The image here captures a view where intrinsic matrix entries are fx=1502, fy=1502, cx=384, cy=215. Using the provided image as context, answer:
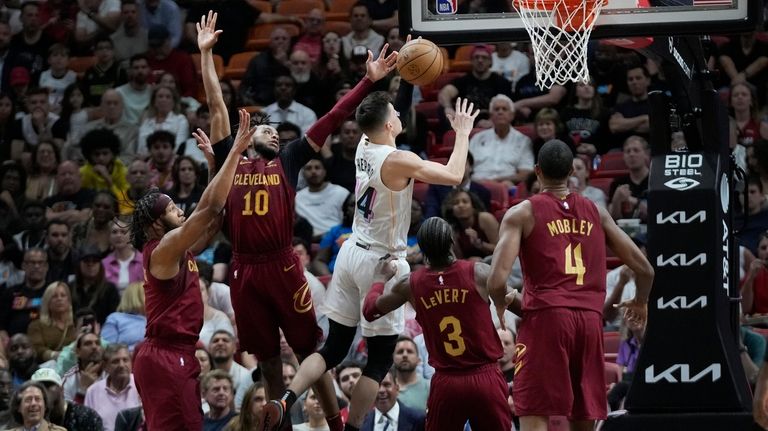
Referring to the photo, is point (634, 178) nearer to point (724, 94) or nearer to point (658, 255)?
point (724, 94)

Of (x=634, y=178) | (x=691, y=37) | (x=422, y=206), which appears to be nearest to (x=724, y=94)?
(x=634, y=178)

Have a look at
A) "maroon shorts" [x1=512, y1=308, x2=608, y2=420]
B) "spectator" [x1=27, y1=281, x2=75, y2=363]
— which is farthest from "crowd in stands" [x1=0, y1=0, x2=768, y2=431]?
"maroon shorts" [x1=512, y1=308, x2=608, y2=420]

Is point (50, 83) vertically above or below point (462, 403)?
above

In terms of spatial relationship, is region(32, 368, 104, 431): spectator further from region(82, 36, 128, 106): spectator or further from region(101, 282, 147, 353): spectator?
region(82, 36, 128, 106): spectator

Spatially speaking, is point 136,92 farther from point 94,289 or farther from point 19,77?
point 94,289

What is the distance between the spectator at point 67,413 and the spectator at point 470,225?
375 cm

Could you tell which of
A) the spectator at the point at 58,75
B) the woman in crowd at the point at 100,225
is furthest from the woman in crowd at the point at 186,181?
the spectator at the point at 58,75

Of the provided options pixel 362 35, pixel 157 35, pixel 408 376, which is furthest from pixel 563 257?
pixel 157 35

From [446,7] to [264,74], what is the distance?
8157 millimetres

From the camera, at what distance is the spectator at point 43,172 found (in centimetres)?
1725

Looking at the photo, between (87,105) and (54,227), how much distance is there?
3.47 meters

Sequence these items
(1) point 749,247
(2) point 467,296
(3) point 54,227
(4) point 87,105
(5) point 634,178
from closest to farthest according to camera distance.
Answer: (2) point 467,296 < (1) point 749,247 < (5) point 634,178 < (3) point 54,227 < (4) point 87,105

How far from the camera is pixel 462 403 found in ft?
29.7

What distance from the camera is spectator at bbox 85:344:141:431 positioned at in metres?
12.9
